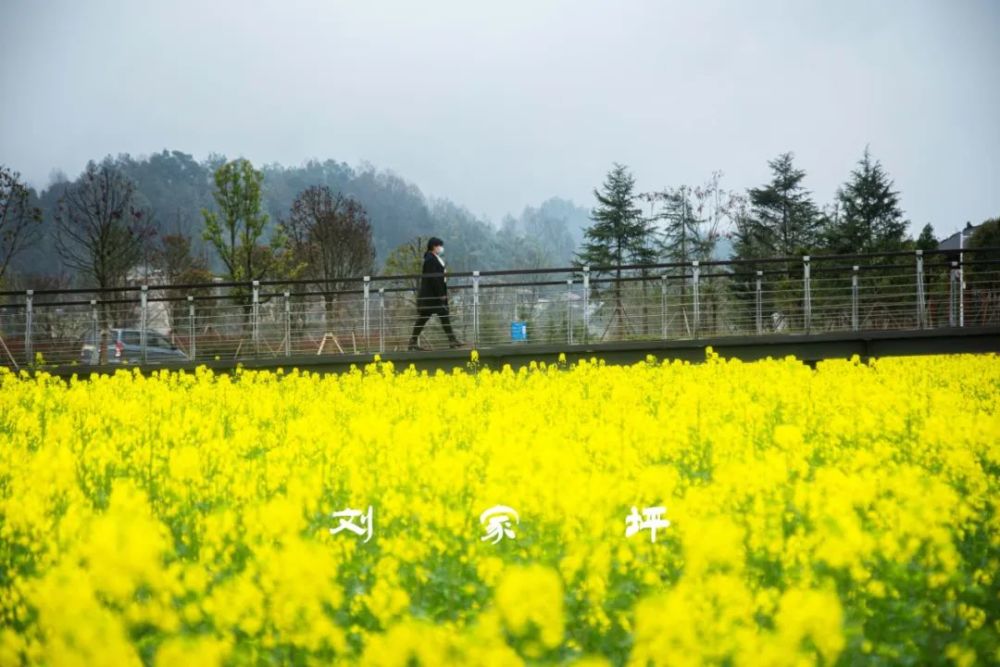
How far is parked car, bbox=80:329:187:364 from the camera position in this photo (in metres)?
15.6

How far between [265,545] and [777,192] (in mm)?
41877

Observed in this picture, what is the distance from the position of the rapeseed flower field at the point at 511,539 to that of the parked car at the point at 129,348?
928 cm

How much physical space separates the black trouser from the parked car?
14.3ft

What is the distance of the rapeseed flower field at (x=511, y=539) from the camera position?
2113 mm

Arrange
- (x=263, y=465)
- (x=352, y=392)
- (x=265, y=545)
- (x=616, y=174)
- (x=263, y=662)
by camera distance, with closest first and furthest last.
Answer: (x=263, y=662), (x=265, y=545), (x=263, y=465), (x=352, y=392), (x=616, y=174)

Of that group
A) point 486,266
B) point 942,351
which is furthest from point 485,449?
point 486,266

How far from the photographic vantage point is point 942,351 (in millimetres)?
13328

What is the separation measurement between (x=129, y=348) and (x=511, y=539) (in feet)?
51.8

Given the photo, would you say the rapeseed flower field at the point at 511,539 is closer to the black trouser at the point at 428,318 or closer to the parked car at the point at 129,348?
the black trouser at the point at 428,318

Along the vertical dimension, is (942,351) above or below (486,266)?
below

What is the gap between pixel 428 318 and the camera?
1334 cm

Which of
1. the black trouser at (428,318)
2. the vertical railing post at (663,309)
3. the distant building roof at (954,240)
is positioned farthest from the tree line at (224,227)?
the distant building roof at (954,240)

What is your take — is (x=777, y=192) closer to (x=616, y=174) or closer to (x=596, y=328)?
(x=616, y=174)

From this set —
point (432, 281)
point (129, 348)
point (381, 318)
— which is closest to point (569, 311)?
point (432, 281)
